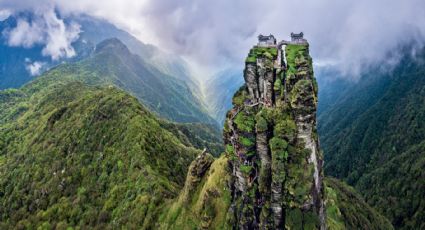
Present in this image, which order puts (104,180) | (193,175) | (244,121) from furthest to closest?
(104,180) → (193,175) → (244,121)

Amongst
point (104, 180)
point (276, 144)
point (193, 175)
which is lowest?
point (276, 144)

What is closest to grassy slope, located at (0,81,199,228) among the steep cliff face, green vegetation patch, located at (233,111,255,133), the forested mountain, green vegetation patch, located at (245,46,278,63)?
the forested mountain

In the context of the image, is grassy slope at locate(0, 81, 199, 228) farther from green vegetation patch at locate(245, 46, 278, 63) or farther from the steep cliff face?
green vegetation patch at locate(245, 46, 278, 63)

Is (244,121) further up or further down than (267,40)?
further down

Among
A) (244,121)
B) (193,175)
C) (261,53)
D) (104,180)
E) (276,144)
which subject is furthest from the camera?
(104,180)

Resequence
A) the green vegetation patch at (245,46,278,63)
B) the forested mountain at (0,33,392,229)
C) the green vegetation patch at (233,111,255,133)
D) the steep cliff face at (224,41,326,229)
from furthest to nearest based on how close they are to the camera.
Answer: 1. the green vegetation patch at (245,46,278,63)
2. the green vegetation patch at (233,111,255,133)
3. the forested mountain at (0,33,392,229)
4. the steep cliff face at (224,41,326,229)

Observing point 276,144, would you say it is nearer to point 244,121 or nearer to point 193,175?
point 244,121

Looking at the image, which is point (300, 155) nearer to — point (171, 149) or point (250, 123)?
point (250, 123)

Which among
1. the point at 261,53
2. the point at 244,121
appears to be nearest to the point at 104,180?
the point at 244,121

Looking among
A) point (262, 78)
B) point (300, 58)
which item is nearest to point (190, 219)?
point (262, 78)
